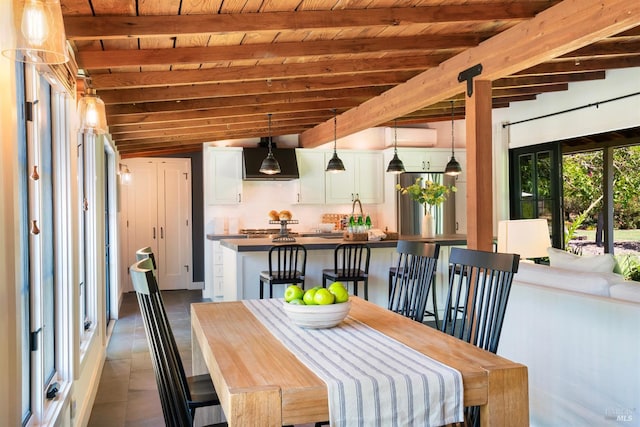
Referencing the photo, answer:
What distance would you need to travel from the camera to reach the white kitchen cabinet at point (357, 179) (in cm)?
873

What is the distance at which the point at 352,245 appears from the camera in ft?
16.8

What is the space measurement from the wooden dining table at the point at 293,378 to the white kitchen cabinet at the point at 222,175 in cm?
616

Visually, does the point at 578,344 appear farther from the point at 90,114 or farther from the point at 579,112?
the point at 579,112

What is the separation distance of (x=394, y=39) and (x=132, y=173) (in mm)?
5969

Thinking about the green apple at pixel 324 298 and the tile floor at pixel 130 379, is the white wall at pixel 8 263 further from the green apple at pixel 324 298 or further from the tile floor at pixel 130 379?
the tile floor at pixel 130 379

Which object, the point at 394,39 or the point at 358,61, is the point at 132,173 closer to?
the point at 358,61

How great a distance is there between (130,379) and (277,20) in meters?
3.03

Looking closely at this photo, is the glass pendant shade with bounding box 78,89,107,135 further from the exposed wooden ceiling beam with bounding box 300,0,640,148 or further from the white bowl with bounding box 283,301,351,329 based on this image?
the exposed wooden ceiling beam with bounding box 300,0,640,148

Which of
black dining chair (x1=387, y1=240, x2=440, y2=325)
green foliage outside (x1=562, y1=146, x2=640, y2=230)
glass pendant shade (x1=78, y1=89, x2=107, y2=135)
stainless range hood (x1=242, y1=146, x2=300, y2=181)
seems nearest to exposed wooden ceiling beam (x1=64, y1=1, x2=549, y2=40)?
glass pendant shade (x1=78, y1=89, x2=107, y2=135)

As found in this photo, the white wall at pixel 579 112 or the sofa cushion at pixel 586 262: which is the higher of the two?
the white wall at pixel 579 112

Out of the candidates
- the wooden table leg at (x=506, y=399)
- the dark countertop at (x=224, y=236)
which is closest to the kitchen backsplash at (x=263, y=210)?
the dark countertop at (x=224, y=236)

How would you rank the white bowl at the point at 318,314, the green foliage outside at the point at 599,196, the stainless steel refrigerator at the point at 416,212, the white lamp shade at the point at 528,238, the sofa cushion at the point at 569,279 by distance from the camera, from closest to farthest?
the white bowl at the point at 318,314
the sofa cushion at the point at 569,279
the white lamp shade at the point at 528,238
the green foliage outside at the point at 599,196
the stainless steel refrigerator at the point at 416,212

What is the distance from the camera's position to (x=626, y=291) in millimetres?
2812

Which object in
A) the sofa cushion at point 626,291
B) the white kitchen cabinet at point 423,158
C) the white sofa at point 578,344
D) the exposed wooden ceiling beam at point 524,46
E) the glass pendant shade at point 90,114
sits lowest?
the white sofa at point 578,344
